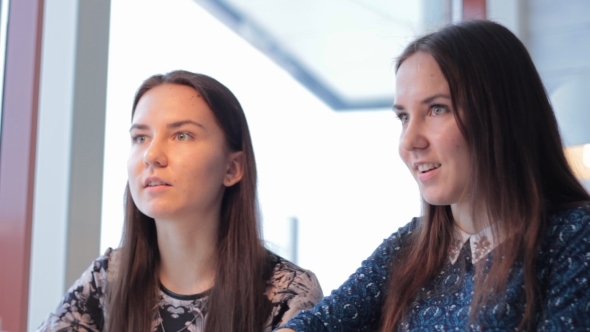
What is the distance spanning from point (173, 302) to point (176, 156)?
343 mm

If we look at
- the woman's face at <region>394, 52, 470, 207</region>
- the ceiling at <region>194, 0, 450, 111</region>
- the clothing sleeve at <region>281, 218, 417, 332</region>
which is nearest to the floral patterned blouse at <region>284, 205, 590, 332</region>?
the clothing sleeve at <region>281, 218, 417, 332</region>

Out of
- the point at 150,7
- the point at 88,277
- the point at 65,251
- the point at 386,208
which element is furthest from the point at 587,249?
the point at 386,208

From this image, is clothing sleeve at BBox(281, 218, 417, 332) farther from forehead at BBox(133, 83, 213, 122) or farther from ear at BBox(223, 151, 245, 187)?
forehead at BBox(133, 83, 213, 122)

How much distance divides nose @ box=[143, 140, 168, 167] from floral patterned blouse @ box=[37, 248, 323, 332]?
317 mm

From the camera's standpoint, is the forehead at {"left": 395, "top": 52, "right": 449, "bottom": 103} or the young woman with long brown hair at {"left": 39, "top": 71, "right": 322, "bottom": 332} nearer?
the forehead at {"left": 395, "top": 52, "right": 449, "bottom": 103}

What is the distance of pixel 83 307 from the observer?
1669 mm

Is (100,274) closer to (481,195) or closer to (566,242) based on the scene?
(481,195)

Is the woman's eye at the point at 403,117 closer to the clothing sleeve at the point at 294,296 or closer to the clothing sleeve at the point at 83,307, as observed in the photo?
the clothing sleeve at the point at 294,296

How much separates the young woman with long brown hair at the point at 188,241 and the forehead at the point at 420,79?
51 centimetres

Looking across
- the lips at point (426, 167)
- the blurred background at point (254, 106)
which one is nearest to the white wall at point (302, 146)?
the blurred background at point (254, 106)

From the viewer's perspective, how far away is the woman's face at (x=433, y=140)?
1220 millimetres

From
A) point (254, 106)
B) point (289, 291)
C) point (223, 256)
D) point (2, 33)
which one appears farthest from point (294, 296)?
point (254, 106)

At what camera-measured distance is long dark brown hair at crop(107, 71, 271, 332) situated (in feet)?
5.10

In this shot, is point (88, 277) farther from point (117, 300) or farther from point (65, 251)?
point (65, 251)
